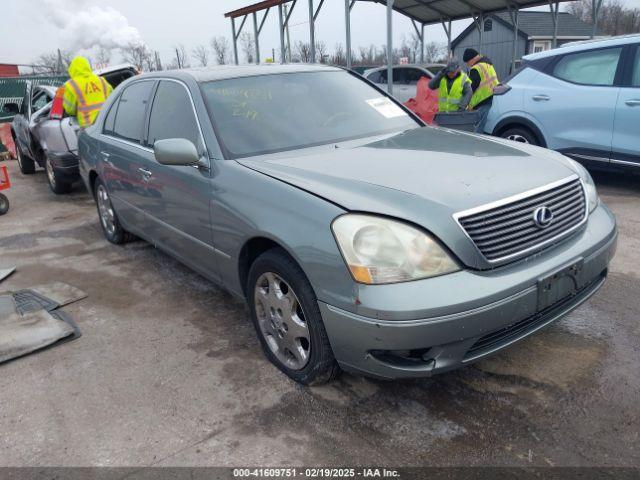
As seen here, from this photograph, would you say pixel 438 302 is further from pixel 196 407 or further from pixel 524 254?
pixel 196 407

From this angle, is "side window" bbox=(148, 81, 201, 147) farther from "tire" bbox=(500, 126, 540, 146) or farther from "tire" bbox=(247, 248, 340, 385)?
"tire" bbox=(500, 126, 540, 146)

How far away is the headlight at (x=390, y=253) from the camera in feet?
7.04

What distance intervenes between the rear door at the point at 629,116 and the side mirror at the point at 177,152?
4.69m

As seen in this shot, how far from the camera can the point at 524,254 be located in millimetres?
2305

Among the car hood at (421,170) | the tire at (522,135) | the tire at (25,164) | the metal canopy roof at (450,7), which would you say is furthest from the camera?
the metal canopy roof at (450,7)

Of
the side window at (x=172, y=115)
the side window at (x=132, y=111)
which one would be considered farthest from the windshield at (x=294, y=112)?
the side window at (x=132, y=111)

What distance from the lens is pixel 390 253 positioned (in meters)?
2.16

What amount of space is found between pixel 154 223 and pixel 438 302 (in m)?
2.54

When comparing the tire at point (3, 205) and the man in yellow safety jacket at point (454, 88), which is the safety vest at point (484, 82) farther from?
the tire at point (3, 205)

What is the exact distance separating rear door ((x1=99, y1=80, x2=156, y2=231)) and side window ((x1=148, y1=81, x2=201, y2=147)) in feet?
Answer: 0.55

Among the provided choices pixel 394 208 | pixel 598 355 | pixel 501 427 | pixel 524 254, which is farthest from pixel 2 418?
pixel 598 355

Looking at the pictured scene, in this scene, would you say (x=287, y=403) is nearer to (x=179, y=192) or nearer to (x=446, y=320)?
(x=446, y=320)

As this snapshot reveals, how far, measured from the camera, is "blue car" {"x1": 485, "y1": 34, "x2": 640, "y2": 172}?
219 inches

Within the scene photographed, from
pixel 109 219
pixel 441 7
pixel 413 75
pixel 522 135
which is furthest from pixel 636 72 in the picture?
pixel 441 7
